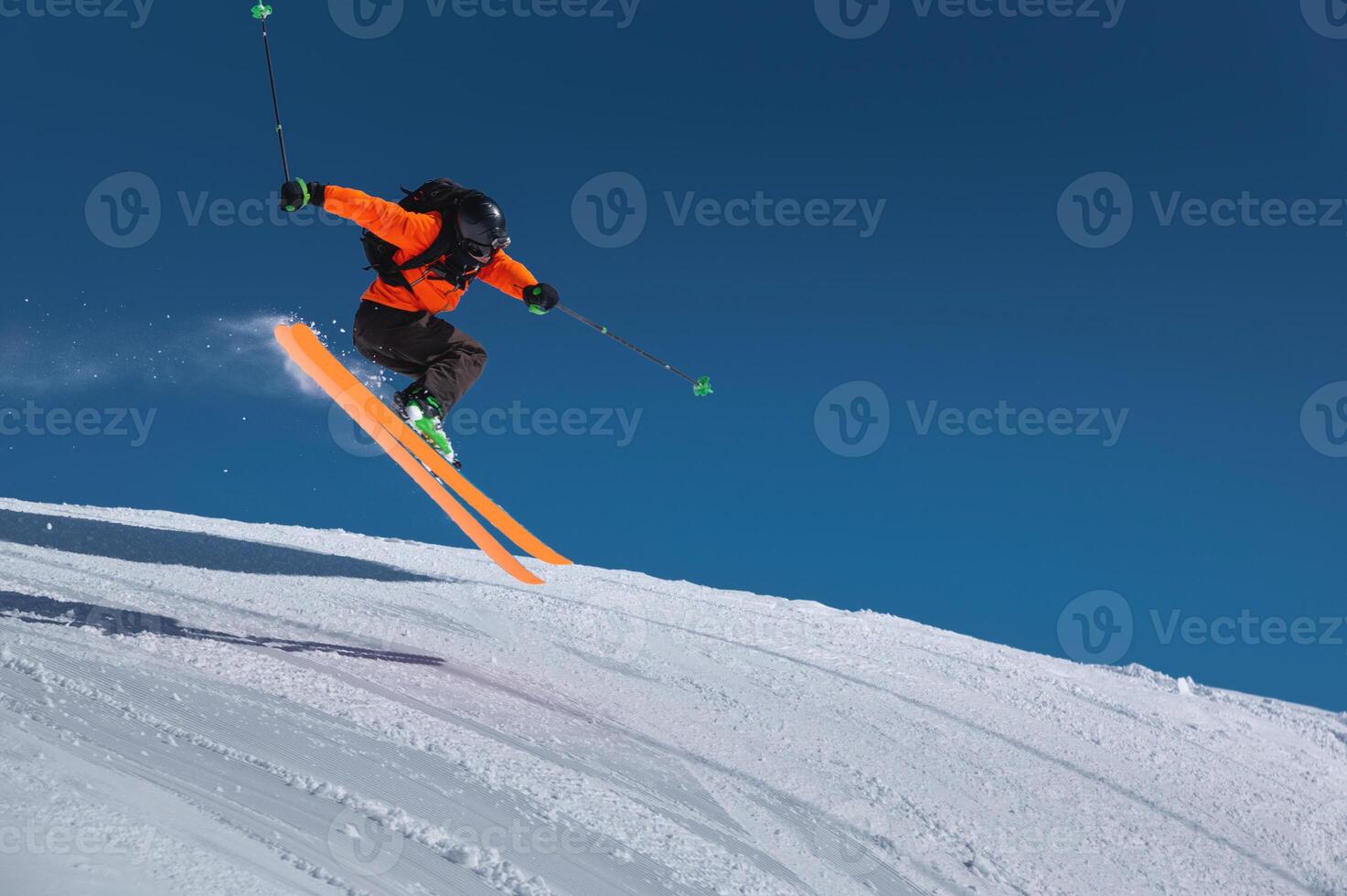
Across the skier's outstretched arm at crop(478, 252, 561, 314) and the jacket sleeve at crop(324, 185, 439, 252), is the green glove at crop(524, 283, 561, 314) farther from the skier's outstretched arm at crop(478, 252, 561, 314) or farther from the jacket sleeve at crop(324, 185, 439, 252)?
the jacket sleeve at crop(324, 185, 439, 252)

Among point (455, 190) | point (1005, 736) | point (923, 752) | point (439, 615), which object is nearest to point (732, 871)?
point (923, 752)

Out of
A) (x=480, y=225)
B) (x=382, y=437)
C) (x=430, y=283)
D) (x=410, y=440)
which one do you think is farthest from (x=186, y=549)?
(x=480, y=225)

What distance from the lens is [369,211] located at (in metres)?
5.39

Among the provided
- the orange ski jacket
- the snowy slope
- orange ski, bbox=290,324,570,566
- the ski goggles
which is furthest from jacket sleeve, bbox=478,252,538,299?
the snowy slope

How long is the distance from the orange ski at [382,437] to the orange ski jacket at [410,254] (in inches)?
32.9

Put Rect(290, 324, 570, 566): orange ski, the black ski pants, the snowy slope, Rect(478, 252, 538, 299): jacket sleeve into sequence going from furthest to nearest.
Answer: Rect(478, 252, 538, 299): jacket sleeve, Rect(290, 324, 570, 566): orange ski, the black ski pants, the snowy slope

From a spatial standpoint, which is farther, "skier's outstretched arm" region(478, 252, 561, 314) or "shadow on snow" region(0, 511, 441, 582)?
"shadow on snow" region(0, 511, 441, 582)

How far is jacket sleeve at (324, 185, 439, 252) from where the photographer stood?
5.23 m

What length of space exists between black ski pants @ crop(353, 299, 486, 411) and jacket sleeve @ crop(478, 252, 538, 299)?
1.79ft

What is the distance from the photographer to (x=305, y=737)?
3574mm

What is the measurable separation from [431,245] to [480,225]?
390mm

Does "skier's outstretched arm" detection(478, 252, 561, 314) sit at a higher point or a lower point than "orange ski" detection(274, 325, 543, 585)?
higher

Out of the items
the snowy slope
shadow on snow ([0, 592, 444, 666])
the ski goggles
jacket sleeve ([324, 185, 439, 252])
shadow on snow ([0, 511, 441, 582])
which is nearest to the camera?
the snowy slope

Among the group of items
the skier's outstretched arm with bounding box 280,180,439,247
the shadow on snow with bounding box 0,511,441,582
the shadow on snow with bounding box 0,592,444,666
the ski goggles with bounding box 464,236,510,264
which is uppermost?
the ski goggles with bounding box 464,236,510,264
